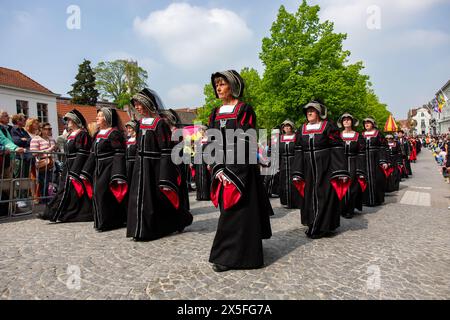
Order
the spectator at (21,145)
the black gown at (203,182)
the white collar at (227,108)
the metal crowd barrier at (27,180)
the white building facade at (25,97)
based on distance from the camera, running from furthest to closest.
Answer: the white building facade at (25,97) → the black gown at (203,182) → the spectator at (21,145) → the metal crowd barrier at (27,180) → the white collar at (227,108)

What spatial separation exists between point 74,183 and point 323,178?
4.80 meters

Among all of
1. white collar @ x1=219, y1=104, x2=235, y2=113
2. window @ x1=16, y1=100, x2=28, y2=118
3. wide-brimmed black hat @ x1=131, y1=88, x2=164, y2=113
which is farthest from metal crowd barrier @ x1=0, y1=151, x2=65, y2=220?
window @ x1=16, y1=100, x2=28, y2=118

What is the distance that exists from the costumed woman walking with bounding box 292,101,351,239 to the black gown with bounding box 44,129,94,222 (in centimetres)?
427

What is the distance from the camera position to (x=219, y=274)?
146 inches

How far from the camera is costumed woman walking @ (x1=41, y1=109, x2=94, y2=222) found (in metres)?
6.65

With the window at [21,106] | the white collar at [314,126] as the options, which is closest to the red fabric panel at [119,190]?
the white collar at [314,126]

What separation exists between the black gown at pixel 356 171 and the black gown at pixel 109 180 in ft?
15.1

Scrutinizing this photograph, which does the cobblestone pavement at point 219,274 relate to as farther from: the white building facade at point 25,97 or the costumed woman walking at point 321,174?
the white building facade at point 25,97

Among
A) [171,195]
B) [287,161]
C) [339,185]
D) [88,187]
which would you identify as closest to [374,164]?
[287,161]

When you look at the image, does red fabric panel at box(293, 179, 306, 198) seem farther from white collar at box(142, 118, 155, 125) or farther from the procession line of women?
white collar at box(142, 118, 155, 125)

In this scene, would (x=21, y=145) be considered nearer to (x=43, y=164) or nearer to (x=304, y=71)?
(x=43, y=164)

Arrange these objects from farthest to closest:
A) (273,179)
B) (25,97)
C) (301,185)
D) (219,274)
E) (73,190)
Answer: (25,97)
(273,179)
(73,190)
(301,185)
(219,274)

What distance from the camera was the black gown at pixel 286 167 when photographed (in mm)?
8523
